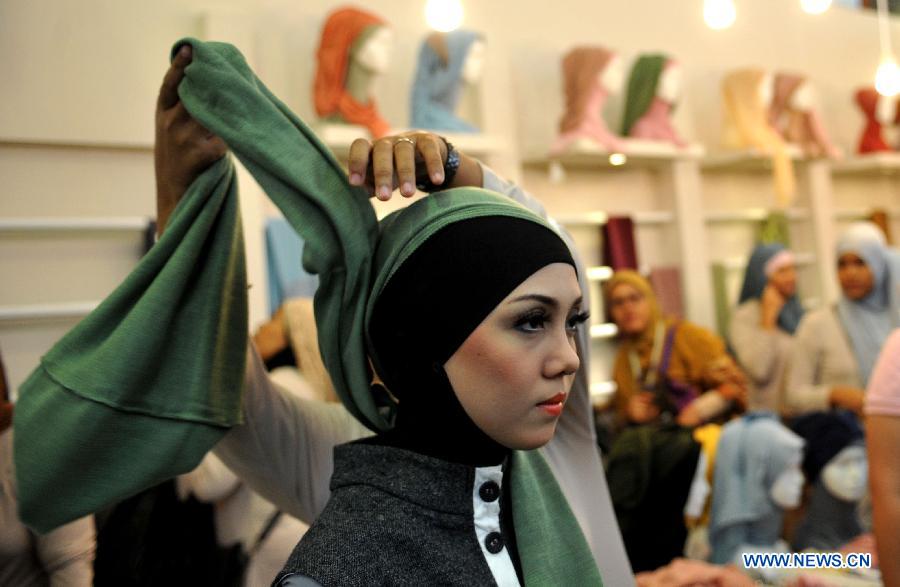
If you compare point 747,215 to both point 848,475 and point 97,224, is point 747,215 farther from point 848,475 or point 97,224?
point 97,224

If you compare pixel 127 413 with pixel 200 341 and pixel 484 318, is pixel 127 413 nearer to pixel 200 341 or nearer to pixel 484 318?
pixel 200 341

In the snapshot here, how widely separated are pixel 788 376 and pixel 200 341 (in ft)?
9.45

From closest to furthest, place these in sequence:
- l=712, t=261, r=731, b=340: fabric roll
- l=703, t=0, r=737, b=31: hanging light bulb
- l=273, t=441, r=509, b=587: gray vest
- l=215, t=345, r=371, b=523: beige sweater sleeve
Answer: l=273, t=441, r=509, b=587: gray vest, l=215, t=345, r=371, b=523: beige sweater sleeve, l=703, t=0, r=737, b=31: hanging light bulb, l=712, t=261, r=731, b=340: fabric roll

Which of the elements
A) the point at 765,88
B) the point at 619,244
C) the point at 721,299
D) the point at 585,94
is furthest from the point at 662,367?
the point at 765,88

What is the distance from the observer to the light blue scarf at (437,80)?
310 centimetres

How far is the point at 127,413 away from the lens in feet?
3.07

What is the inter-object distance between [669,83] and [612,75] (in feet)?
1.06

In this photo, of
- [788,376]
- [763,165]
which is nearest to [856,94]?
[763,165]


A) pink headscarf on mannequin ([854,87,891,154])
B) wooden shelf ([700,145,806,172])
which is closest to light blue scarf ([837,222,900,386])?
wooden shelf ([700,145,806,172])

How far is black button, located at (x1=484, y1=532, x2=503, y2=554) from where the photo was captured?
886mm

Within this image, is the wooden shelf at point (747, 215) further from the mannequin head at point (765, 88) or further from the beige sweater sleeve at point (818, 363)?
the beige sweater sleeve at point (818, 363)

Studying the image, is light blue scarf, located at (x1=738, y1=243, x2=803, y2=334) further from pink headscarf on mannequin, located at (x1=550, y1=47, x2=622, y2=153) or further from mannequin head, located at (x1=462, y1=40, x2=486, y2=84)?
mannequin head, located at (x1=462, y1=40, x2=486, y2=84)

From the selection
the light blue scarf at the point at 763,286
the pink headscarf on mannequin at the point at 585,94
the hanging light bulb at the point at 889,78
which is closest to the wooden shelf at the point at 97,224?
the pink headscarf on mannequin at the point at 585,94

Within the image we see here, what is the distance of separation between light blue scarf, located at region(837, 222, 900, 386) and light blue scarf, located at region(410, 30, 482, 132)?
1677mm
